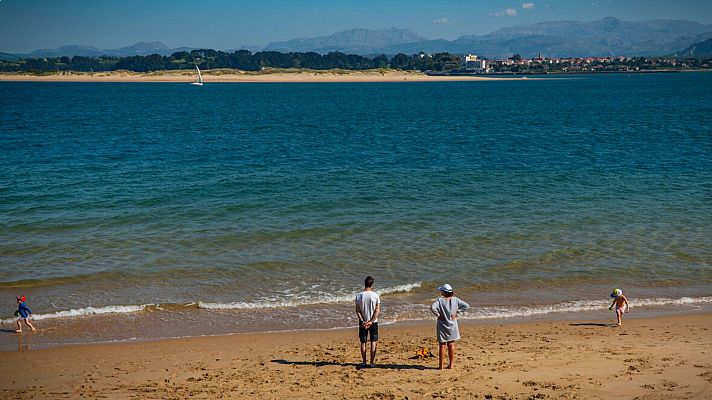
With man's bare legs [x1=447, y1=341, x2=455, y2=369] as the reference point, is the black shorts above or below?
above

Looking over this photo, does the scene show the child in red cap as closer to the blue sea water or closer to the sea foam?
the blue sea water

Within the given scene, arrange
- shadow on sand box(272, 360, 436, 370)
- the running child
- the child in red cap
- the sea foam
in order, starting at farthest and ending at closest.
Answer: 1. the sea foam
2. the running child
3. the child in red cap
4. shadow on sand box(272, 360, 436, 370)

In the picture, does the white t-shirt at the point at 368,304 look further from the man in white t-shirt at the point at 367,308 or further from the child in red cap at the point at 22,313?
the child in red cap at the point at 22,313

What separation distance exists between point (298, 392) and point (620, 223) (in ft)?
53.9

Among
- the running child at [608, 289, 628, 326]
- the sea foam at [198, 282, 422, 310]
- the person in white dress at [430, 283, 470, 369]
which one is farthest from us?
the sea foam at [198, 282, 422, 310]

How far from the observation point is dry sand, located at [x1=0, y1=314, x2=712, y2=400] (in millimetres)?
10445

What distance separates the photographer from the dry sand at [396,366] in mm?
10445

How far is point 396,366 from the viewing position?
1173 cm

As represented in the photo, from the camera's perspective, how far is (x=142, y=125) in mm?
62906

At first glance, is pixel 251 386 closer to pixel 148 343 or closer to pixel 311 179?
pixel 148 343

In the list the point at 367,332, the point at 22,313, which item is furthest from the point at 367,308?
the point at 22,313

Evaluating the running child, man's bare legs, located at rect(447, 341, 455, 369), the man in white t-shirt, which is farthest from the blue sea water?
man's bare legs, located at rect(447, 341, 455, 369)

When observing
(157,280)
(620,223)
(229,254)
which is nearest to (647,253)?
(620,223)

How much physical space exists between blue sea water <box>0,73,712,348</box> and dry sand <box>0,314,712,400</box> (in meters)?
1.52
